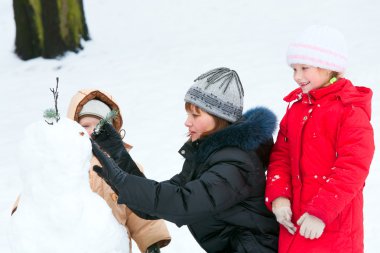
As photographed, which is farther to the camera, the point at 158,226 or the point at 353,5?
the point at 353,5

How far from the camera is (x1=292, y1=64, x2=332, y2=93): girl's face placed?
8.21ft

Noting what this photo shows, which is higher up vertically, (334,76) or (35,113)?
(334,76)

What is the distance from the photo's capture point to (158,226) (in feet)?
10.5

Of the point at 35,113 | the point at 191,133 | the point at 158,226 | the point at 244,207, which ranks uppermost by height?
the point at 191,133

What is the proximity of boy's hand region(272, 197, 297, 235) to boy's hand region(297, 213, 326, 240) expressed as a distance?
12 cm

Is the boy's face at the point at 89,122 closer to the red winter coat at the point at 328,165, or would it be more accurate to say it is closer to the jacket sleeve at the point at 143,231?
the jacket sleeve at the point at 143,231

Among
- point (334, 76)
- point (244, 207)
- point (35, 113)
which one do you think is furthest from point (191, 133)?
point (35, 113)

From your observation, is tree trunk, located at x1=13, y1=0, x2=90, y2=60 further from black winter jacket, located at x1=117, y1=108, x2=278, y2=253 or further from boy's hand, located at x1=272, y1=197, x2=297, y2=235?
boy's hand, located at x1=272, y1=197, x2=297, y2=235

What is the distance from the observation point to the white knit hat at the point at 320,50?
247cm

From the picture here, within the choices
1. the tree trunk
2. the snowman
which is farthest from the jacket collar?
the tree trunk

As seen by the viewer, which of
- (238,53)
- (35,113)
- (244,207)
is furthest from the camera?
(238,53)

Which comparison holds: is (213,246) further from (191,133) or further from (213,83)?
(213,83)

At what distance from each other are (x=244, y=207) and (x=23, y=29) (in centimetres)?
711

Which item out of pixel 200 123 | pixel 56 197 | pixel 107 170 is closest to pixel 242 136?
pixel 200 123
